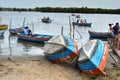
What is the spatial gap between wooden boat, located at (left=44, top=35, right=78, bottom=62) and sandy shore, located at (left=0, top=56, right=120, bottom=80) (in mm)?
372

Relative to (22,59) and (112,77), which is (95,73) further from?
(22,59)

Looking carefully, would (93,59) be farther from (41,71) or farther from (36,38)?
(36,38)

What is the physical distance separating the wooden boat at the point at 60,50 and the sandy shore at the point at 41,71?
0.37 meters

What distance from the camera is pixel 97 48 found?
762 inches

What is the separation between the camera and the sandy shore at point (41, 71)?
17.3 metres

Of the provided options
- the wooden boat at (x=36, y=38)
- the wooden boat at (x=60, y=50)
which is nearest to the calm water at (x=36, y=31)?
the wooden boat at (x=36, y=38)

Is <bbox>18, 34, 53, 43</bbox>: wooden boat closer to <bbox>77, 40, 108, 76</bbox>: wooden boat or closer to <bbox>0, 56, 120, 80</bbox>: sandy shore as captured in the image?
<bbox>0, 56, 120, 80</bbox>: sandy shore

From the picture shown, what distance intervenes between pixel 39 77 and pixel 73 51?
3.01 m

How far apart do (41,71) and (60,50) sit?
201 centimetres

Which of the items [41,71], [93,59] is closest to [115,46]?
[93,59]

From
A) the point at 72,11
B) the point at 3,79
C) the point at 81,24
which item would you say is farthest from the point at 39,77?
the point at 72,11

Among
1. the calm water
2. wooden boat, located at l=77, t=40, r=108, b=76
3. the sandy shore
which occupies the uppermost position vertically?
wooden boat, located at l=77, t=40, r=108, b=76

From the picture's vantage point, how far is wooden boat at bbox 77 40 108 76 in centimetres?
1741

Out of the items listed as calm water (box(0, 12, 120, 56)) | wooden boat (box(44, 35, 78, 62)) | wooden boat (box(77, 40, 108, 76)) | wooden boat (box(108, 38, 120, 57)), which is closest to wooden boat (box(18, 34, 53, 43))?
calm water (box(0, 12, 120, 56))
